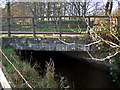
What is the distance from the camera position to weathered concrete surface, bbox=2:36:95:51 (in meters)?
5.53

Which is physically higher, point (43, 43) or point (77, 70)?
point (43, 43)

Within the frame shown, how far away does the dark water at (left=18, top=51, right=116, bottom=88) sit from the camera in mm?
5586

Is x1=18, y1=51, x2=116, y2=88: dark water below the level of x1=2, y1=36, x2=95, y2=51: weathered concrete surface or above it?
below

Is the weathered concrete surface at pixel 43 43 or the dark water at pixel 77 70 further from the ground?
the weathered concrete surface at pixel 43 43

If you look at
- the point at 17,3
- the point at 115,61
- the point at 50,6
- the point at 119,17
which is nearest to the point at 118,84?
the point at 115,61

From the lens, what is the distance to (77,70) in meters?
6.47

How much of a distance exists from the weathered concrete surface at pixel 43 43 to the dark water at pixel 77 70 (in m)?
0.52

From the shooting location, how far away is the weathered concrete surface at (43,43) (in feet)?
18.1

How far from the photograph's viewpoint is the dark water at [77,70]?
18.3 feet

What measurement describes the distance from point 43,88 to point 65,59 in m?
2.87

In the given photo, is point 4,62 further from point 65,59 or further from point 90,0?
point 90,0

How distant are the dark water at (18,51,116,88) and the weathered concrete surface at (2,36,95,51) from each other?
0.52m

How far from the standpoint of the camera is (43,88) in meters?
4.38

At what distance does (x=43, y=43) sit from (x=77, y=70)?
215 centimetres
